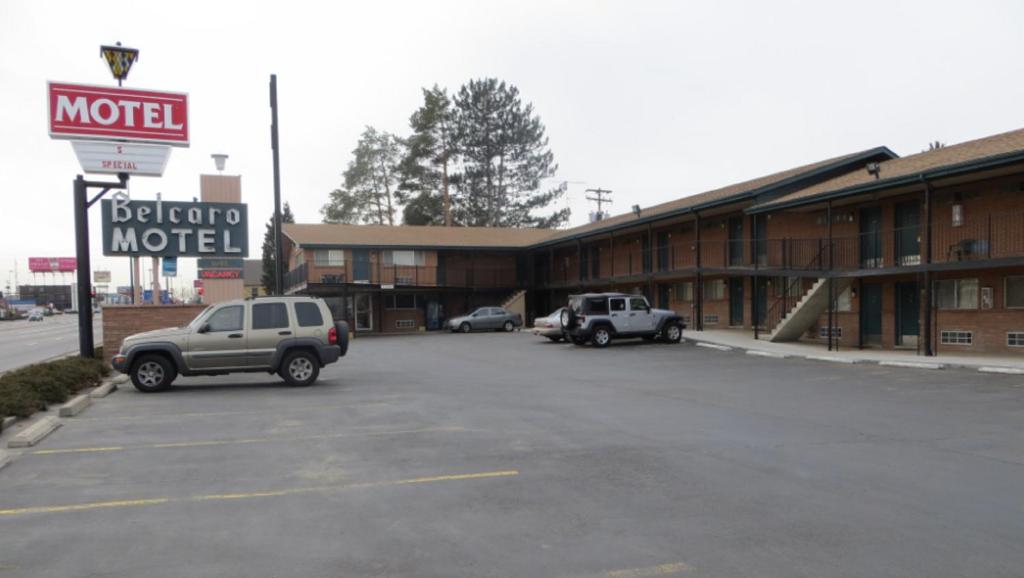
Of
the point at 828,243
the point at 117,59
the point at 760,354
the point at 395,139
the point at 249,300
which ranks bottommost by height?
the point at 760,354

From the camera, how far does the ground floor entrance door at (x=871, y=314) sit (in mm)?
23969

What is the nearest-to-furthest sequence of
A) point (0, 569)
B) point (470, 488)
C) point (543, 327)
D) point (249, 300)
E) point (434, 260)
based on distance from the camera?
point (0, 569) < point (470, 488) < point (249, 300) < point (543, 327) < point (434, 260)

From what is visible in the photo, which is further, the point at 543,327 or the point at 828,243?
the point at 543,327

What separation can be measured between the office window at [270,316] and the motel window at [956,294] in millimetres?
19136

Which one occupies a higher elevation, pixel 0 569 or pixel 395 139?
pixel 395 139

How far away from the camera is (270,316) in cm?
1428

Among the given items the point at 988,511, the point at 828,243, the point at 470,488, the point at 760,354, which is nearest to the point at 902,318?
the point at 828,243

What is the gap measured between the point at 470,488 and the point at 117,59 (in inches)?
621

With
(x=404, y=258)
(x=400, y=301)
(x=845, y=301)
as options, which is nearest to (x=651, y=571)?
(x=845, y=301)

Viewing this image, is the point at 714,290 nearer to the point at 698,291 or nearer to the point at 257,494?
the point at 698,291

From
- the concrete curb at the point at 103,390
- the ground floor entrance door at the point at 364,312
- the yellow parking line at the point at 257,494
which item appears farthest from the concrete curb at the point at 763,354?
the ground floor entrance door at the point at 364,312

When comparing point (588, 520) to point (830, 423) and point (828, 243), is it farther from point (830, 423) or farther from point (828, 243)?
point (828, 243)

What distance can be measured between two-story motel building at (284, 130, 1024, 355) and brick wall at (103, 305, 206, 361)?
18334 millimetres

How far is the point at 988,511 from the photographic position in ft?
18.7
